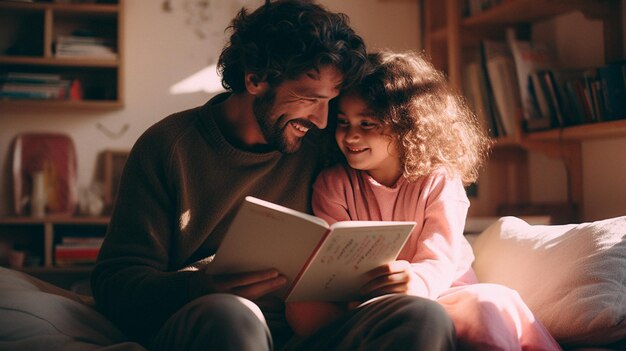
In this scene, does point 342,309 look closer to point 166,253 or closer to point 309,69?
point 166,253

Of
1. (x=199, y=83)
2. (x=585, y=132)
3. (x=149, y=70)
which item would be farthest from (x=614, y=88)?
(x=149, y=70)

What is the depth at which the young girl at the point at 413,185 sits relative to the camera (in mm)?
1345

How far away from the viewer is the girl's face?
1568mm

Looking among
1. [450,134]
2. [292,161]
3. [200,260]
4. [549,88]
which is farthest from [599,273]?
[549,88]

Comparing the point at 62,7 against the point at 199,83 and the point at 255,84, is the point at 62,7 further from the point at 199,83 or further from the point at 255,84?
the point at 255,84

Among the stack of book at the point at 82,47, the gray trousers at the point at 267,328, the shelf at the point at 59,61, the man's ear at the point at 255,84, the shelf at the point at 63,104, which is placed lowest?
the gray trousers at the point at 267,328

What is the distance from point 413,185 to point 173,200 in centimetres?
54

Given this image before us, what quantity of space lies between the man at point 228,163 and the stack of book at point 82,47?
5.62 feet

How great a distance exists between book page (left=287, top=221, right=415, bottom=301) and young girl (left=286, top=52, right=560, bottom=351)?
0.04 meters

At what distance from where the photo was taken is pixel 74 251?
3158 mm

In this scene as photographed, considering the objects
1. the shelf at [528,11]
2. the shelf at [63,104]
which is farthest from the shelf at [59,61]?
the shelf at [528,11]

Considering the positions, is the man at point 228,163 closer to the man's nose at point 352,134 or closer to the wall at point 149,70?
the man's nose at point 352,134

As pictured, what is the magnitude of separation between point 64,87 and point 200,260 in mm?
2001

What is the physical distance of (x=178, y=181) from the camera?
1.53 meters
